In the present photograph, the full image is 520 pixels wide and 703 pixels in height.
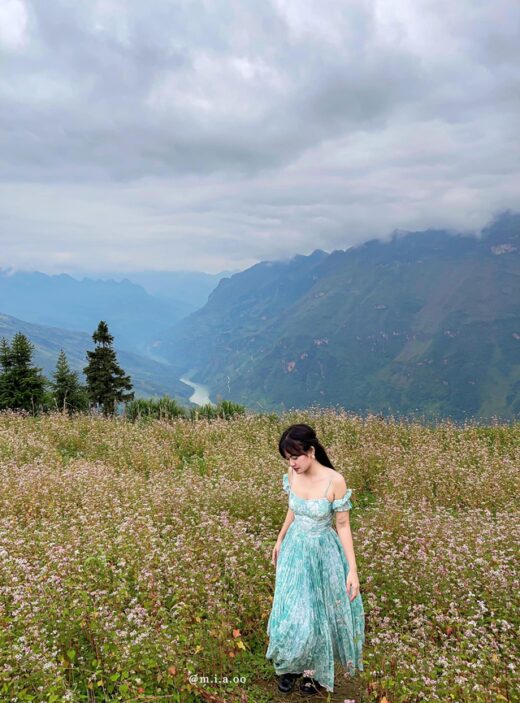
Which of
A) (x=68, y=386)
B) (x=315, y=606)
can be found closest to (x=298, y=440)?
(x=315, y=606)

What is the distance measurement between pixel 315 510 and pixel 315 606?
3.24 feet

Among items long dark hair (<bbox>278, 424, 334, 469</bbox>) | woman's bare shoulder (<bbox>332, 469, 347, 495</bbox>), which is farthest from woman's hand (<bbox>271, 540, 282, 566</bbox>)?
long dark hair (<bbox>278, 424, 334, 469</bbox>)

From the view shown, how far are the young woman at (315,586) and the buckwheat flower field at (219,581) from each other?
0.29m

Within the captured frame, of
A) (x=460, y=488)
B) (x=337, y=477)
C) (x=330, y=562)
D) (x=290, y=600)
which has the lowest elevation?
(x=460, y=488)

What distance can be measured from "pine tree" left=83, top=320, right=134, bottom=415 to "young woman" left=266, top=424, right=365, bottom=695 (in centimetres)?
3360

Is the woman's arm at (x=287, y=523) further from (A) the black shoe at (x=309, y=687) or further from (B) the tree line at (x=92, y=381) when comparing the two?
(B) the tree line at (x=92, y=381)

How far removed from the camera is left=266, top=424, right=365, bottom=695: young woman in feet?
16.8

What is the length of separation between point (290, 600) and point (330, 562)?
1.83 ft

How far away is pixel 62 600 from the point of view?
18.1ft

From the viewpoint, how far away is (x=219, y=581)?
641cm

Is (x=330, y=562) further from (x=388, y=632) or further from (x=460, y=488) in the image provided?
(x=460, y=488)

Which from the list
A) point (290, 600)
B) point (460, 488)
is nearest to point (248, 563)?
point (290, 600)

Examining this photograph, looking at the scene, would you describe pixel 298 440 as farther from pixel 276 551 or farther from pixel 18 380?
pixel 18 380

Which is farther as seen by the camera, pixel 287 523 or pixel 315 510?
pixel 287 523
